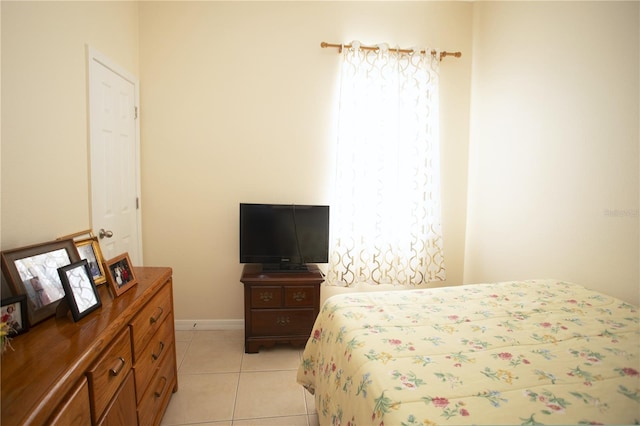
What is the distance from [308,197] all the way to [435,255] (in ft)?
4.21

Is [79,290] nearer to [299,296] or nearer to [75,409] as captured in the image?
[75,409]

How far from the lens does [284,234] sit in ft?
9.00

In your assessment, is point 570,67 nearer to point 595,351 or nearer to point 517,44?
point 517,44

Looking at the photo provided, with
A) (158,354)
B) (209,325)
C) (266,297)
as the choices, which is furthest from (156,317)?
(209,325)

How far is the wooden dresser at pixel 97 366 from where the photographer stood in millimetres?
831

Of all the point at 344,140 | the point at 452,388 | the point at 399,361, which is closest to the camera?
the point at 452,388

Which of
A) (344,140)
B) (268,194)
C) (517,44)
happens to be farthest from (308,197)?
(517,44)

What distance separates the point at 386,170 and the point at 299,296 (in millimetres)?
1313

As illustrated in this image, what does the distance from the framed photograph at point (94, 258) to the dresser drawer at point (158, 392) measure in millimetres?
571

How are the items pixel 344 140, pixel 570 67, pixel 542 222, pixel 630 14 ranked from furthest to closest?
pixel 344 140
pixel 542 222
pixel 570 67
pixel 630 14

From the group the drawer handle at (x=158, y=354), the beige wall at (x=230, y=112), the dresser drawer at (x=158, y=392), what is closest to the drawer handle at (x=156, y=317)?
the drawer handle at (x=158, y=354)

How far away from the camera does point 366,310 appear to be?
1568mm

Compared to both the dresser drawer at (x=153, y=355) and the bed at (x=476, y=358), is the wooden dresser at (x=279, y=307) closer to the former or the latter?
the dresser drawer at (x=153, y=355)

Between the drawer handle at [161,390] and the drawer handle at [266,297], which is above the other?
the drawer handle at [266,297]
